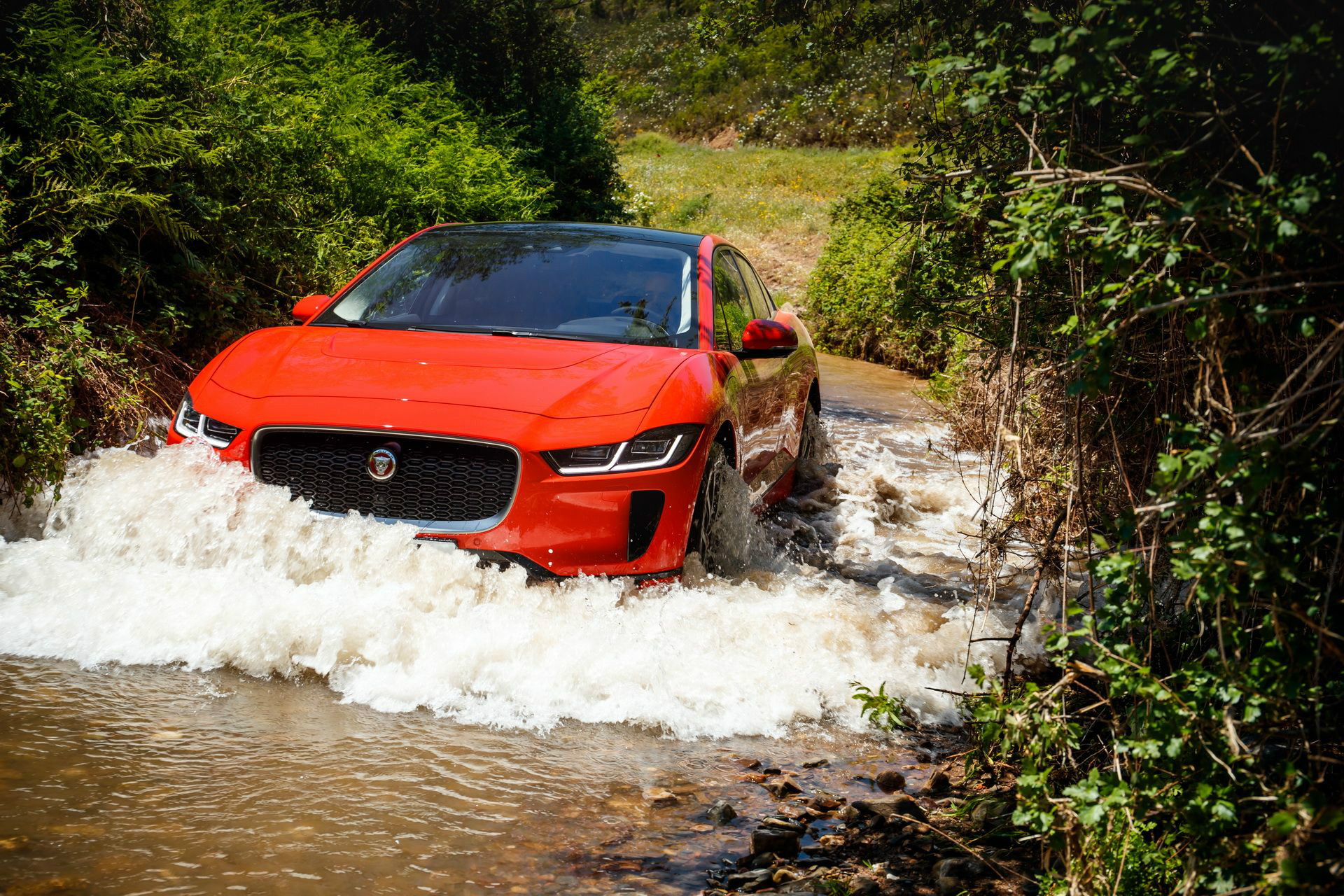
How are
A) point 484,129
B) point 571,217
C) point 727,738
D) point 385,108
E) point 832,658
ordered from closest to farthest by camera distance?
point 727,738 < point 832,658 < point 385,108 < point 484,129 < point 571,217

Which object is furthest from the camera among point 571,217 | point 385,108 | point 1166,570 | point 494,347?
point 571,217

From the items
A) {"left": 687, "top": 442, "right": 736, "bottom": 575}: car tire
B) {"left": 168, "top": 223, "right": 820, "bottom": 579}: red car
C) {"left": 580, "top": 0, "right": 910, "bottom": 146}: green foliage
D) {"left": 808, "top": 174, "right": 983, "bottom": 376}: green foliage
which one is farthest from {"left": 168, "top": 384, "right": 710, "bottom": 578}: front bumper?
{"left": 580, "top": 0, "right": 910, "bottom": 146}: green foliage

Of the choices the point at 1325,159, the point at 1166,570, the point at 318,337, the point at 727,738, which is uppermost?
the point at 1325,159

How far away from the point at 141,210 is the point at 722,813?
5.25 metres

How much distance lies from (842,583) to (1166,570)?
249cm

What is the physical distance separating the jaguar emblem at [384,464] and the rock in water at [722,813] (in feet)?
5.75

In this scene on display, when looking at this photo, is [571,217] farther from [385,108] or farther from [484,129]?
[385,108]

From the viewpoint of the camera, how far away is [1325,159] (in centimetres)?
217

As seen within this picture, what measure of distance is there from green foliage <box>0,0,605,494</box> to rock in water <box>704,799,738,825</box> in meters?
3.46

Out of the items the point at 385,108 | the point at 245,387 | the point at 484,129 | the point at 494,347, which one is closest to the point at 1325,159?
the point at 494,347

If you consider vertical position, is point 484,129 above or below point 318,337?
above

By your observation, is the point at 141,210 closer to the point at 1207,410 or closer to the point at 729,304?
the point at 729,304

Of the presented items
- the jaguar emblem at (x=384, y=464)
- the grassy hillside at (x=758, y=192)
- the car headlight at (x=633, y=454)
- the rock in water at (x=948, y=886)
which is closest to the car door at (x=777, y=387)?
the car headlight at (x=633, y=454)

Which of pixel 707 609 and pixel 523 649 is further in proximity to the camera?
pixel 707 609
